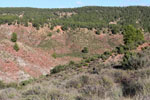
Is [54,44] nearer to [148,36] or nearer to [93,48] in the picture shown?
[93,48]

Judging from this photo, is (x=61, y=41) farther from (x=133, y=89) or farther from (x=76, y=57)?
(x=133, y=89)

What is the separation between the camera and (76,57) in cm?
5534

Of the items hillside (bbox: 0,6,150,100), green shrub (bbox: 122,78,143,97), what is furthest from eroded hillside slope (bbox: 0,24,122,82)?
green shrub (bbox: 122,78,143,97)

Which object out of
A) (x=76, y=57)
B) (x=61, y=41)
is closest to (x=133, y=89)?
(x=76, y=57)

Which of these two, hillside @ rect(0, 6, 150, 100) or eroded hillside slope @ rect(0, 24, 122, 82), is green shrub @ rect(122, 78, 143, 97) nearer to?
hillside @ rect(0, 6, 150, 100)

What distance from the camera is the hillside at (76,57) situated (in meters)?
6.89

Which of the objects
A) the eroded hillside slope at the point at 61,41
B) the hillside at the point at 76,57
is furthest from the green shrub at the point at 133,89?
the eroded hillside slope at the point at 61,41

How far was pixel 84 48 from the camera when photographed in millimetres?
58250

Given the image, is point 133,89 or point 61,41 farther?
point 61,41

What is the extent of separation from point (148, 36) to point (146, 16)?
31.2 metres

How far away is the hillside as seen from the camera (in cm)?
689

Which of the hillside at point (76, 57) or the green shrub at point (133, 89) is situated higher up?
the green shrub at point (133, 89)

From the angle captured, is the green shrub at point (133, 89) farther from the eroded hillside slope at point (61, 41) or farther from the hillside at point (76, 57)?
the eroded hillside slope at point (61, 41)

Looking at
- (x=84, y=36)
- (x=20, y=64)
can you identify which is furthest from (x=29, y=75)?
(x=84, y=36)
